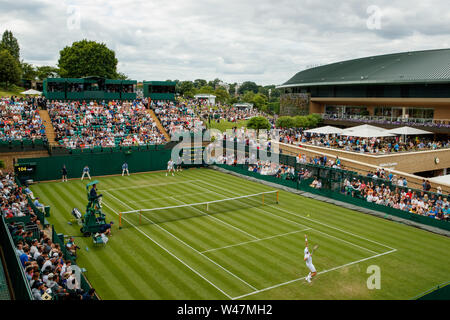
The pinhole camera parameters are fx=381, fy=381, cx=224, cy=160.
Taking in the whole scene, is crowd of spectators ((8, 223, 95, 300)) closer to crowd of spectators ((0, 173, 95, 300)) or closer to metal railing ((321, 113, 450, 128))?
crowd of spectators ((0, 173, 95, 300))

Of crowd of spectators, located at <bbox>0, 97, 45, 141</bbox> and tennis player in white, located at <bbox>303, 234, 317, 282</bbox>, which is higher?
crowd of spectators, located at <bbox>0, 97, 45, 141</bbox>

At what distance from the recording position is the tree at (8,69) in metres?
67.3

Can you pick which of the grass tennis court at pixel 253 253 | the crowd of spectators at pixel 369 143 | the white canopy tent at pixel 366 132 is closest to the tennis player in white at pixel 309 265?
the grass tennis court at pixel 253 253

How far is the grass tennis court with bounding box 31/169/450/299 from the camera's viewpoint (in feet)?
47.3

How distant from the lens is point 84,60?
74.5m

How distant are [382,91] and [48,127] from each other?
42.2m

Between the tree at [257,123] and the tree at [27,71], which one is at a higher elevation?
the tree at [27,71]

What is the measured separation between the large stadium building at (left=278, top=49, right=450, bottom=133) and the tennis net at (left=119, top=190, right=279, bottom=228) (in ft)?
88.8

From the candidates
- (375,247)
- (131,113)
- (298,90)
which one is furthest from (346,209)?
(298,90)

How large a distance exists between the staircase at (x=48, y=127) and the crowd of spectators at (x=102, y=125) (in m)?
0.50

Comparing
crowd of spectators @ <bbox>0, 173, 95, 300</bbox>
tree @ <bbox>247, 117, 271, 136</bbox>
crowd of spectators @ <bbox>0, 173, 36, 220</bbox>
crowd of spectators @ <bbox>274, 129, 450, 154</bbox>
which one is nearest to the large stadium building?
crowd of spectators @ <bbox>274, 129, 450, 154</bbox>

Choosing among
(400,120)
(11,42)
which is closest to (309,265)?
(400,120)

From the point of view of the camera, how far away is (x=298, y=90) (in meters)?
69.9

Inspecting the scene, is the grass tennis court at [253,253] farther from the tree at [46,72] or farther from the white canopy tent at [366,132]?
the tree at [46,72]
